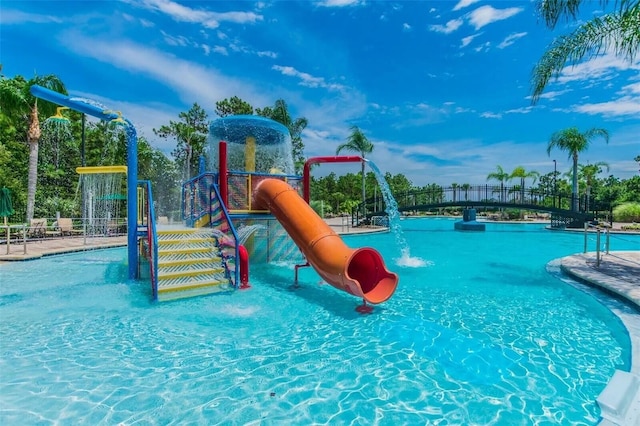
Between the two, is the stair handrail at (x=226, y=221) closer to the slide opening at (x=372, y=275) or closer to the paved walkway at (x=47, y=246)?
the slide opening at (x=372, y=275)

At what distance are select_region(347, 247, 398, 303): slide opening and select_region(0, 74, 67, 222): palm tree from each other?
18265mm

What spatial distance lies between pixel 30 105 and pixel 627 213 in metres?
44.9

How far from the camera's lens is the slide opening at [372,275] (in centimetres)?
670

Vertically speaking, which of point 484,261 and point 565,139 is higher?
point 565,139

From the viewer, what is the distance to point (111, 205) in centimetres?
2261

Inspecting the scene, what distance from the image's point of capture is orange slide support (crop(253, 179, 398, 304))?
260 inches

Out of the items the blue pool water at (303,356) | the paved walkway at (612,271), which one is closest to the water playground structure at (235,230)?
the blue pool water at (303,356)

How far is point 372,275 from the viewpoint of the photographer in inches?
292

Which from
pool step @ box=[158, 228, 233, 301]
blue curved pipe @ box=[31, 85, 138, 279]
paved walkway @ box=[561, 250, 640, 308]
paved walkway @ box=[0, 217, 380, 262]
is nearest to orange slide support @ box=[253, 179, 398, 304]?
pool step @ box=[158, 228, 233, 301]

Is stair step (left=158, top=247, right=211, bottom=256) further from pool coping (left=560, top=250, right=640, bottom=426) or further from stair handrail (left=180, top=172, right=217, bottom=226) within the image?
pool coping (left=560, top=250, right=640, bottom=426)

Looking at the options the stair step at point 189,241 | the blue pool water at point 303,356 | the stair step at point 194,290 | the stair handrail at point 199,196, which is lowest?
the blue pool water at point 303,356

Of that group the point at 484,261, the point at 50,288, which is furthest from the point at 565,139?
the point at 50,288

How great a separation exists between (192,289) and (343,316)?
3470 millimetres

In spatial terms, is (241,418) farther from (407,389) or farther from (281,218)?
(281,218)
